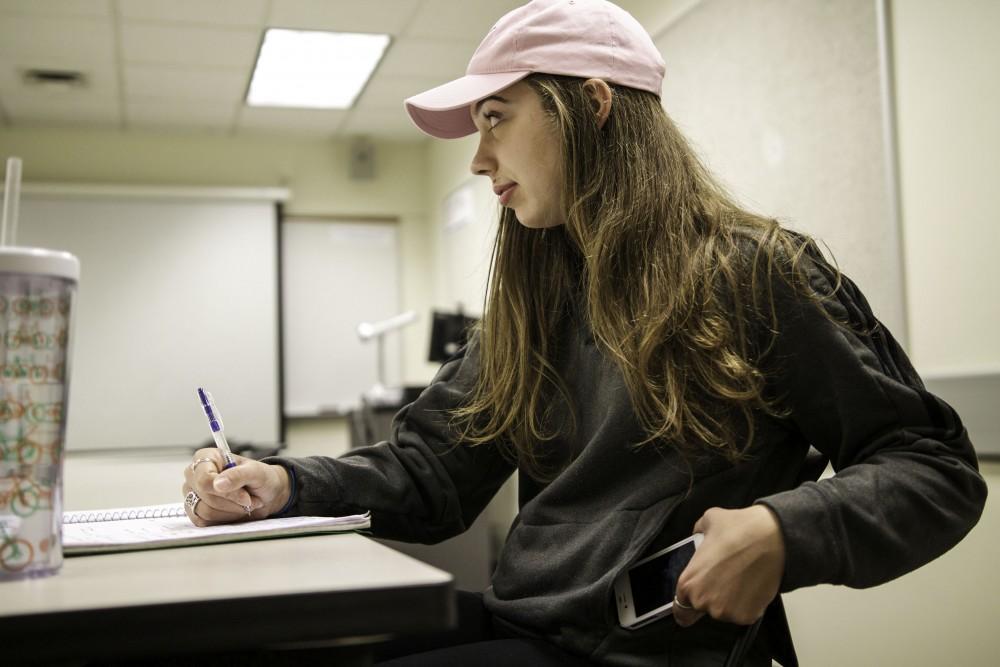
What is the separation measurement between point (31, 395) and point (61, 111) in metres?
5.05

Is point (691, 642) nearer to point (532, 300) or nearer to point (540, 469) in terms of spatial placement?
point (540, 469)

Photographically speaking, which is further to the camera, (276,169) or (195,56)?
(276,169)

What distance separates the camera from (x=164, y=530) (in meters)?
0.83

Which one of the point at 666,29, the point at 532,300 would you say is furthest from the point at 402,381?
the point at 532,300

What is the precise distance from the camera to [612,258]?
103 centimetres

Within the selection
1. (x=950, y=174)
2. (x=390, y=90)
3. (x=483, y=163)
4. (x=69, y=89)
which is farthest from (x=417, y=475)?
Answer: (x=69, y=89)

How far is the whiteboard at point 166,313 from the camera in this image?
17.0 ft

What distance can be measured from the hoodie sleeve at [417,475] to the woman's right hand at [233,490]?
2 cm

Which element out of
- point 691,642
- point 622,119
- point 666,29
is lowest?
point 691,642

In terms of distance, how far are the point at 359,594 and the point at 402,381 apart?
17.7ft

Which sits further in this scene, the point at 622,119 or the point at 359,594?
the point at 622,119

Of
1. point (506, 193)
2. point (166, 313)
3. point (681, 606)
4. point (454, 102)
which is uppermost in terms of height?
point (166, 313)

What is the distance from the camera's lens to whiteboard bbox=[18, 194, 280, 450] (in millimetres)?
5195

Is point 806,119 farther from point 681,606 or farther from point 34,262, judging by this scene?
point 34,262
